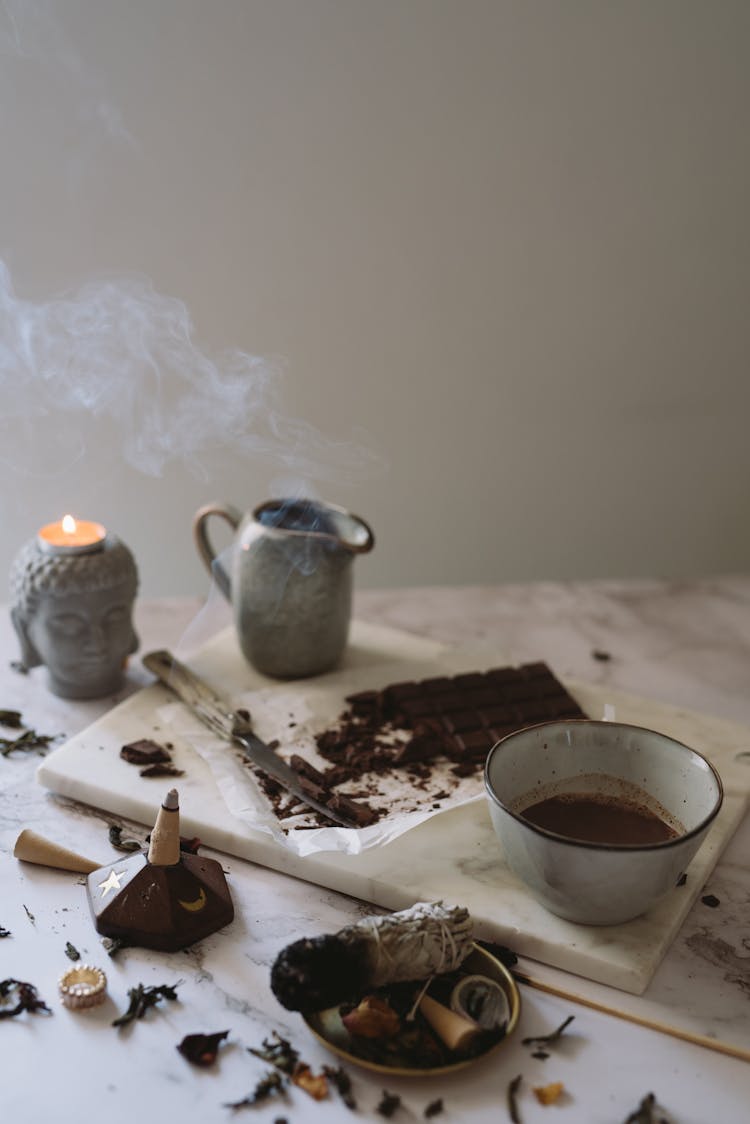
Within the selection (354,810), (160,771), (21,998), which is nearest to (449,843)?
(354,810)

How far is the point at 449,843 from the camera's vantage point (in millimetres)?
1234

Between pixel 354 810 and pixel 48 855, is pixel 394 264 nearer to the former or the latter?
pixel 354 810

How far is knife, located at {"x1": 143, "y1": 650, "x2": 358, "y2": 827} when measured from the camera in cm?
131

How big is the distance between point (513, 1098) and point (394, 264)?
1.56 m

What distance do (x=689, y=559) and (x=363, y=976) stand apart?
1668 millimetres

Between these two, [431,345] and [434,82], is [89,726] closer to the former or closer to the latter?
[431,345]

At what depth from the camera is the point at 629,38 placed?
1.98m

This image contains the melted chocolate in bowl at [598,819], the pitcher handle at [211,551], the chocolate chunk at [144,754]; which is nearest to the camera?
the melted chocolate in bowl at [598,819]

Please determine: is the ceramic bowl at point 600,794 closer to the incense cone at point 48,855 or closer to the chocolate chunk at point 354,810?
the chocolate chunk at point 354,810

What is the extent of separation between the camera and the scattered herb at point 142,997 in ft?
3.24

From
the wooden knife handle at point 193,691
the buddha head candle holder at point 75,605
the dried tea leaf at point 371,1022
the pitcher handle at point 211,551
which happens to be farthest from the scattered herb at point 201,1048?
the pitcher handle at point 211,551

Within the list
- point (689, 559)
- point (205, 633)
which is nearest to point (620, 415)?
point (689, 559)

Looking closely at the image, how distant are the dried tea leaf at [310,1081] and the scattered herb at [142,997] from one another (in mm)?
150

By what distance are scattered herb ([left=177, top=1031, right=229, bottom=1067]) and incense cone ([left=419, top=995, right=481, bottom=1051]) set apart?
187mm
